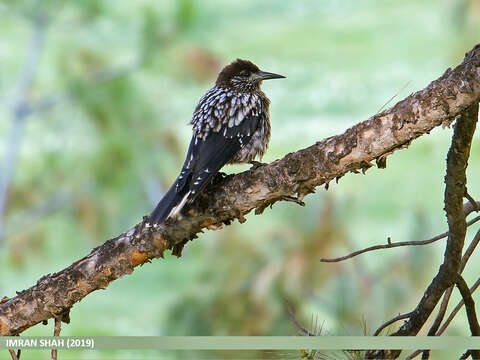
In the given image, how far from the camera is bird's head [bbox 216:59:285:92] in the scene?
87.1 inches

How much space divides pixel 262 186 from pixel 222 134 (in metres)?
0.44

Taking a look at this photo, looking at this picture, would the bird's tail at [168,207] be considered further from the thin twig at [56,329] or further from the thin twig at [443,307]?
the thin twig at [443,307]

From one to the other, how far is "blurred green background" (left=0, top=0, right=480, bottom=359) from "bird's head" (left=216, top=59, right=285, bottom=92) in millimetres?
1447

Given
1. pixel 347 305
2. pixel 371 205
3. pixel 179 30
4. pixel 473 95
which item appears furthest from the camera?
pixel 371 205

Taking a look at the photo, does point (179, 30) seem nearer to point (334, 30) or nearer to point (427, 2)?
point (334, 30)

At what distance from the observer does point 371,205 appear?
529cm

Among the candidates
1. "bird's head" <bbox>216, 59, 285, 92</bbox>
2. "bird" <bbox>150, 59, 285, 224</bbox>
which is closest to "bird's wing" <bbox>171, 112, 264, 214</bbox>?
"bird" <bbox>150, 59, 285, 224</bbox>

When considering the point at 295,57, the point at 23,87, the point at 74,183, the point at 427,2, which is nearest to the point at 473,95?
the point at 74,183

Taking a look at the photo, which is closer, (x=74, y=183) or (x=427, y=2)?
(x=74, y=183)

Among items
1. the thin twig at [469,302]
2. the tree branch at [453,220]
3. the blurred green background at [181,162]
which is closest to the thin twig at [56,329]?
the tree branch at [453,220]

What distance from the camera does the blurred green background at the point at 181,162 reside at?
373 centimetres

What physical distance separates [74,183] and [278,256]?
5.08 feet

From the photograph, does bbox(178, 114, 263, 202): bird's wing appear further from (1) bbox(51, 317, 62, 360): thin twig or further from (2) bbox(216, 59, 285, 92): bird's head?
(1) bbox(51, 317, 62, 360): thin twig

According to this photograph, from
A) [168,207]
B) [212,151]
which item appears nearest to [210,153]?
[212,151]
